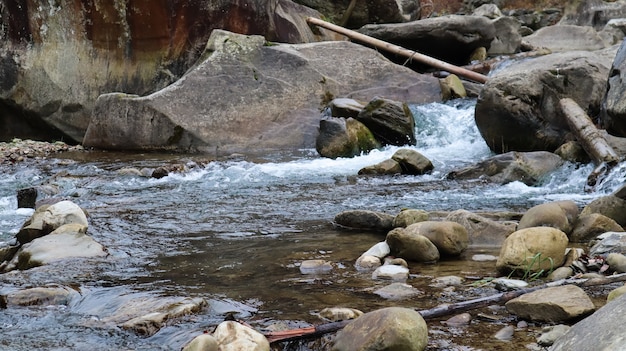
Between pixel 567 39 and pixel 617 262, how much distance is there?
52.1 ft

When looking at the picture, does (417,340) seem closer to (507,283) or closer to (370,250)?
(507,283)

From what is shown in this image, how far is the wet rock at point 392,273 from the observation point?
4.31 meters

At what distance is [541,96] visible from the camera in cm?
922

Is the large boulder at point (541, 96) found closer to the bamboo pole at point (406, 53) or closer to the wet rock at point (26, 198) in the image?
the bamboo pole at point (406, 53)

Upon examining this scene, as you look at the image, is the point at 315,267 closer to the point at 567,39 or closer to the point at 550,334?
the point at 550,334

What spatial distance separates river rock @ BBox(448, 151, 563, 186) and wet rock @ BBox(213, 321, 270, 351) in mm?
5266

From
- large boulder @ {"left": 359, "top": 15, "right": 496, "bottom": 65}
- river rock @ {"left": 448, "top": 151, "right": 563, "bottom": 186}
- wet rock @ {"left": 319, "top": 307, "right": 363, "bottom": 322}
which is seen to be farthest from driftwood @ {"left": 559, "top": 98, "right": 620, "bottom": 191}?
large boulder @ {"left": 359, "top": 15, "right": 496, "bottom": 65}

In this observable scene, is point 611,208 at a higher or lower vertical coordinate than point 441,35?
lower

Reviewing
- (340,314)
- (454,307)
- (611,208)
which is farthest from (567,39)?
(340,314)

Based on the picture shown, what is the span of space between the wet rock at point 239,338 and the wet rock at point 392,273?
4.31ft

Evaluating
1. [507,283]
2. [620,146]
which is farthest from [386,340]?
[620,146]

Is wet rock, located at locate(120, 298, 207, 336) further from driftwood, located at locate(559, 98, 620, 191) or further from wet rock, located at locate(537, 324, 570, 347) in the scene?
driftwood, located at locate(559, 98, 620, 191)

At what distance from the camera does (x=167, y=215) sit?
670 cm

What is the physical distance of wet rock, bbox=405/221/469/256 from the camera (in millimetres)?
4816
